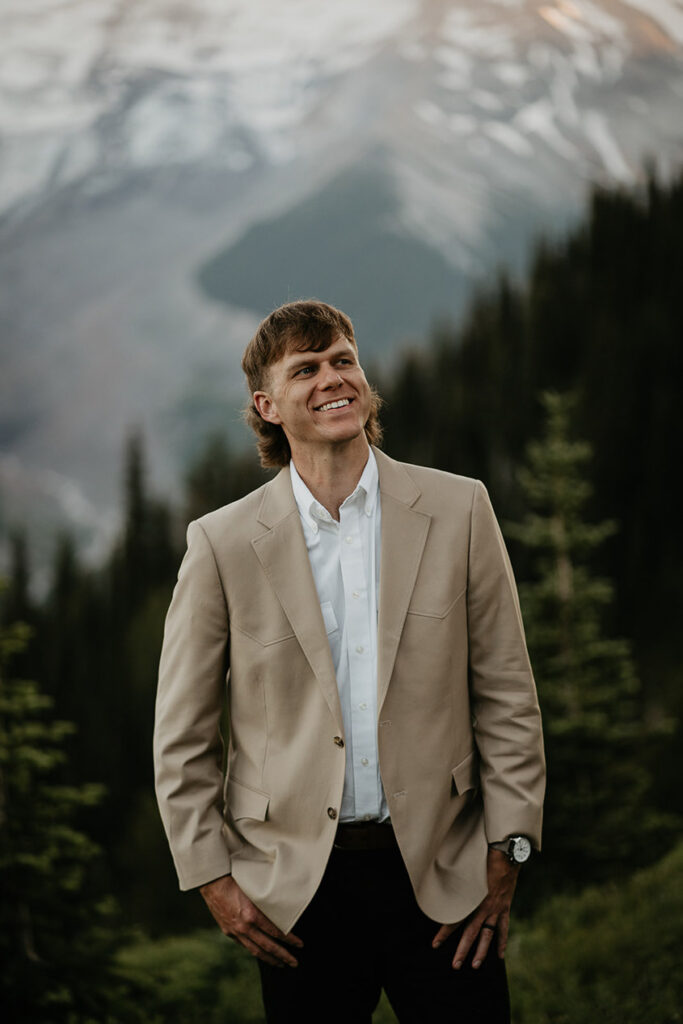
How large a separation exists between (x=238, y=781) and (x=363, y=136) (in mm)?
52404

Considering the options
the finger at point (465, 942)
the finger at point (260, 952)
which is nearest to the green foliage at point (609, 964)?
the finger at point (465, 942)

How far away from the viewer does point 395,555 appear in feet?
6.33

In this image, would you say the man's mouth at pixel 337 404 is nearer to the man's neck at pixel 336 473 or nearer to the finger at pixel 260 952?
the man's neck at pixel 336 473

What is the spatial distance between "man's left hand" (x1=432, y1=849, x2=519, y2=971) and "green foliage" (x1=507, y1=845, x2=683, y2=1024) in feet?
8.28

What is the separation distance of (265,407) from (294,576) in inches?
15.7

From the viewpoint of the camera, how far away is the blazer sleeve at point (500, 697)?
74.4 inches

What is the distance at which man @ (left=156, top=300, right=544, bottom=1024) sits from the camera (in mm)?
1875

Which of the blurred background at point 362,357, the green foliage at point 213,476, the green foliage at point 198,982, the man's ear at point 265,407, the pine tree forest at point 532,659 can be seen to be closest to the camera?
the man's ear at point 265,407

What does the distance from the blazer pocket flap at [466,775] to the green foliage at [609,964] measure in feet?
8.67

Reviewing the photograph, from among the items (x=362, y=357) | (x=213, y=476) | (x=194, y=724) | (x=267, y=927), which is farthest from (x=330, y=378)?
(x=362, y=357)

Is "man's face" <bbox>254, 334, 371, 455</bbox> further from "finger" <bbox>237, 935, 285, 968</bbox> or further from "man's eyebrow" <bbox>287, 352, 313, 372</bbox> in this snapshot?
"finger" <bbox>237, 935, 285, 968</bbox>

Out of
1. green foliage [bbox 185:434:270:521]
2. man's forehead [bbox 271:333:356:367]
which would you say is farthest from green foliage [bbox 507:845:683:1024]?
green foliage [bbox 185:434:270:521]

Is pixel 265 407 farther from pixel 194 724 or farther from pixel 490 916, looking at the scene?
pixel 490 916

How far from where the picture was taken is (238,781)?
79.2 inches
